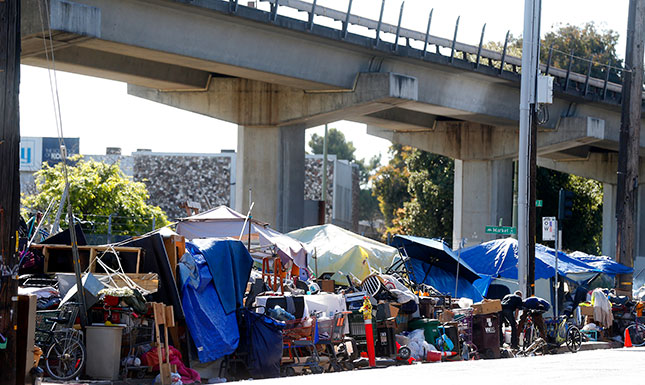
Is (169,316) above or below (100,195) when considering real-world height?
below

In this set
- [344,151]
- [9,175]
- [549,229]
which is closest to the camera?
[9,175]

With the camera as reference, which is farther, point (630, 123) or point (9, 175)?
point (630, 123)

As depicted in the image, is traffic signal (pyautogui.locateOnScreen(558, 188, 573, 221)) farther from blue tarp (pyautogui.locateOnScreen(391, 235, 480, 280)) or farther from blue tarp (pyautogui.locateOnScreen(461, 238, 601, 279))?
blue tarp (pyautogui.locateOnScreen(461, 238, 601, 279))

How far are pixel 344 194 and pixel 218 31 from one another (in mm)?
67189

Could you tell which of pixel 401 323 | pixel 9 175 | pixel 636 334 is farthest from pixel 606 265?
pixel 9 175

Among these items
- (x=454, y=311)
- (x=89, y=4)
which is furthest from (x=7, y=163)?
(x=89, y=4)

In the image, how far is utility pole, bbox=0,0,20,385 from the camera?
12.2 m

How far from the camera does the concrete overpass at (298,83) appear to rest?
27.1 metres

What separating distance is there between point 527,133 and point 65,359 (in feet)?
48.8

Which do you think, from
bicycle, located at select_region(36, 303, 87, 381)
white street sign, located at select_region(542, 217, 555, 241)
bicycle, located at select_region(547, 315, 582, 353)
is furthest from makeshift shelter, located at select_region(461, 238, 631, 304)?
bicycle, located at select_region(36, 303, 87, 381)

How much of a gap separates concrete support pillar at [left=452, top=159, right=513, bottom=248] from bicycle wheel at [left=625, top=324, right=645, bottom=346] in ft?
69.3

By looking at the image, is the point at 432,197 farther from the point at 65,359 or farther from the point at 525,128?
the point at 65,359

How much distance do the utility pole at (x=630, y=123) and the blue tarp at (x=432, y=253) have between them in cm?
473

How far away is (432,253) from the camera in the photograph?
27.8 metres
